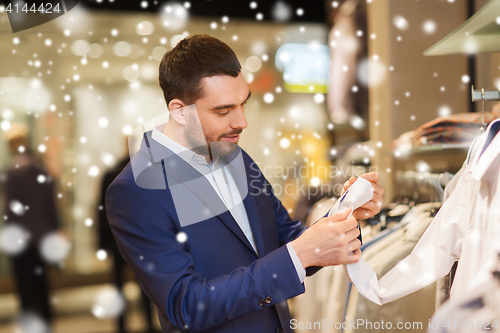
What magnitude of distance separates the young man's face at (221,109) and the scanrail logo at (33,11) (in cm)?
171

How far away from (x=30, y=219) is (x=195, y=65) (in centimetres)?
268

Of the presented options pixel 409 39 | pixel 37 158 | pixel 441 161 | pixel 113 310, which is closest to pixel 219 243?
pixel 441 161

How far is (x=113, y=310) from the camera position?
316 centimetres

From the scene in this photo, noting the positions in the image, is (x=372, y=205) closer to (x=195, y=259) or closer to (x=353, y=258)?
(x=353, y=258)

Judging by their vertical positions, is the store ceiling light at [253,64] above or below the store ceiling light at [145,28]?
below

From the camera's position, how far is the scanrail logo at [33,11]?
92.4 inches

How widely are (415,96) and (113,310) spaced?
271 centimetres

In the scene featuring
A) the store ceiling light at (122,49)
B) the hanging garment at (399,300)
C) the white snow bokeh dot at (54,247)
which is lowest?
the white snow bokeh dot at (54,247)

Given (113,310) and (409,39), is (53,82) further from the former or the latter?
(409,39)

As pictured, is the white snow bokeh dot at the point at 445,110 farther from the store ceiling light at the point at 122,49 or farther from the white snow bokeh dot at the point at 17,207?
the white snow bokeh dot at the point at 17,207

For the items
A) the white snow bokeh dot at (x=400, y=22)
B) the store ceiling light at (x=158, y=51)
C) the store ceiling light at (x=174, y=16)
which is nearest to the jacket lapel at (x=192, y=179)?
the white snow bokeh dot at (x=400, y=22)

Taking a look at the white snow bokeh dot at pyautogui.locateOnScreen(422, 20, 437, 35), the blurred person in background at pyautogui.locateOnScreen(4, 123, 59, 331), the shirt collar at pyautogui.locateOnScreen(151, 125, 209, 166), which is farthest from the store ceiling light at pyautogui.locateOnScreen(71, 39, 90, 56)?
the shirt collar at pyautogui.locateOnScreen(151, 125, 209, 166)

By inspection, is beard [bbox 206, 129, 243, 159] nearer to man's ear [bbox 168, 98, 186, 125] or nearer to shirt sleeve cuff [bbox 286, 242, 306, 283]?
man's ear [bbox 168, 98, 186, 125]

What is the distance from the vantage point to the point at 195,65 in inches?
40.3
